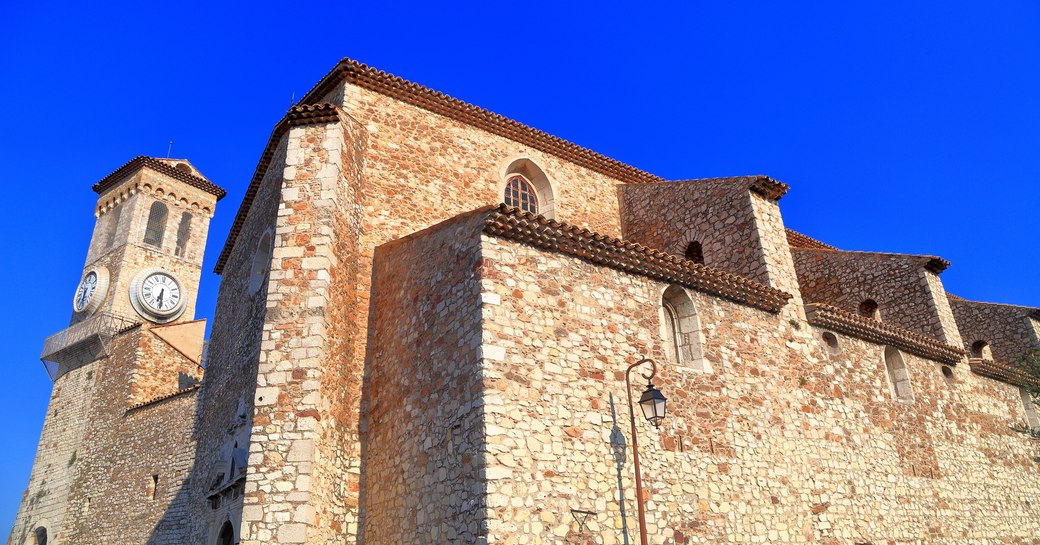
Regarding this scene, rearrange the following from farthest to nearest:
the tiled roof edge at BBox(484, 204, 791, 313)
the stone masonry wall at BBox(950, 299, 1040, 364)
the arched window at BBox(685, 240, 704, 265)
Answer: the stone masonry wall at BBox(950, 299, 1040, 364), the arched window at BBox(685, 240, 704, 265), the tiled roof edge at BBox(484, 204, 791, 313)

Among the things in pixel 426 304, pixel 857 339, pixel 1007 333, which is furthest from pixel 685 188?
pixel 1007 333

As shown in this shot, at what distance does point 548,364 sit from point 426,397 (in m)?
1.85

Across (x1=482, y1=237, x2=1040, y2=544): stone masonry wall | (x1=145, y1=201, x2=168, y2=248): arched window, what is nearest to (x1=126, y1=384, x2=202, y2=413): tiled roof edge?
(x1=145, y1=201, x2=168, y2=248): arched window

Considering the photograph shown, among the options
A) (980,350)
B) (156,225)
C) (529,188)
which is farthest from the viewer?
(156,225)

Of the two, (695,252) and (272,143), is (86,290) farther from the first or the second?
(695,252)

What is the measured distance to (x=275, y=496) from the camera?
31.3 feet

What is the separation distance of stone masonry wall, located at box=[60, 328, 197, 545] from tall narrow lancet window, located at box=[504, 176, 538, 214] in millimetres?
12414

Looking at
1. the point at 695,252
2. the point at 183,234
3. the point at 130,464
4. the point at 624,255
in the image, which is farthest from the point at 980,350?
the point at 183,234

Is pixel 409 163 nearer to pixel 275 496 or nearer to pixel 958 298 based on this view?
pixel 275 496

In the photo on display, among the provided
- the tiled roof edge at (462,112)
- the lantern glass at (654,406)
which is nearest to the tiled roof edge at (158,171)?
the tiled roof edge at (462,112)

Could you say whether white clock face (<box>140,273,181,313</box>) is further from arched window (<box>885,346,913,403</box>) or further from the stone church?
arched window (<box>885,346,913,403</box>)

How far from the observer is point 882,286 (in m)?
18.9

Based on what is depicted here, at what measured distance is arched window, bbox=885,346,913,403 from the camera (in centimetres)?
1569

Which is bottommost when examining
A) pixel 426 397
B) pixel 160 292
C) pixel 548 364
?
pixel 426 397
